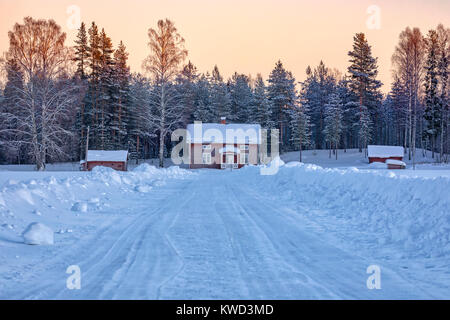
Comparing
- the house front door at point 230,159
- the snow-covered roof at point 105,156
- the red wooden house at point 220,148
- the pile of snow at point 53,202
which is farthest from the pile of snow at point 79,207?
the house front door at point 230,159

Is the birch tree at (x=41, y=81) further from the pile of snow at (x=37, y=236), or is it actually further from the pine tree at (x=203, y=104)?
the pine tree at (x=203, y=104)

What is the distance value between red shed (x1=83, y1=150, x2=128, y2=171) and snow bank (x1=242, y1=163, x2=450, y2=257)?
3046 centimetres

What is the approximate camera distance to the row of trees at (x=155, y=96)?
75.3 ft

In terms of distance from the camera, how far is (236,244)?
5.73m

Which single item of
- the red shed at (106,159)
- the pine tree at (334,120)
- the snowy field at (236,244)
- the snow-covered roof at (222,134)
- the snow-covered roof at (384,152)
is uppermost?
the pine tree at (334,120)

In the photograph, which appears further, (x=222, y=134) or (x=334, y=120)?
(x=334, y=120)

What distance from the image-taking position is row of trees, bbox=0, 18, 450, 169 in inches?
904

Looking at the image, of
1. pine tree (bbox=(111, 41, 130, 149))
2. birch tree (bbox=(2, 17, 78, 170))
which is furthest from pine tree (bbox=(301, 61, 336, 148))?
birch tree (bbox=(2, 17, 78, 170))

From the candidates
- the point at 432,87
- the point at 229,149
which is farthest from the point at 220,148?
the point at 432,87

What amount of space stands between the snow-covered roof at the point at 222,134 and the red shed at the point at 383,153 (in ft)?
51.6

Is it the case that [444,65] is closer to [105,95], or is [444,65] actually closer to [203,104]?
[203,104]

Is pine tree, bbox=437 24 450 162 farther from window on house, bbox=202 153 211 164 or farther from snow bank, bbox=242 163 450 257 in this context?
snow bank, bbox=242 163 450 257

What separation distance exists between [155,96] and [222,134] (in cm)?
1026

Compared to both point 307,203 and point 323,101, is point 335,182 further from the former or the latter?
point 323,101
